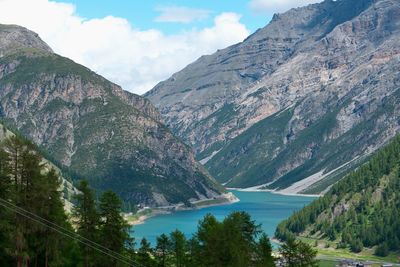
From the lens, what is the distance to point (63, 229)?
68.4 meters

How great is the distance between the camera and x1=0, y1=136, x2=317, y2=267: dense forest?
6216 cm

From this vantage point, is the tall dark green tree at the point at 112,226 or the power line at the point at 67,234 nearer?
the power line at the point at 67,234

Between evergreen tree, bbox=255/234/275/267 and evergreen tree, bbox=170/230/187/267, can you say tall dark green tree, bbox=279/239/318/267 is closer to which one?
evergreen tree, bbox=255/234/275/267

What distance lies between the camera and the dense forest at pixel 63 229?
204 ft

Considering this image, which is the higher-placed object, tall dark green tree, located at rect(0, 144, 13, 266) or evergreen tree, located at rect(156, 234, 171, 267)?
tall dark green tree, located at rect(0, 144, 13, 266)

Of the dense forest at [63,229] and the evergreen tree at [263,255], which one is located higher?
the dense forest at [63,229]

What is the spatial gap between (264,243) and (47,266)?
1145 inches

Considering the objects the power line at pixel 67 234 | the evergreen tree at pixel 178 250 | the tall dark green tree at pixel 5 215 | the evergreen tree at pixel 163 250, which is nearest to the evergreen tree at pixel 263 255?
the evergreen tree at pixel 178 250

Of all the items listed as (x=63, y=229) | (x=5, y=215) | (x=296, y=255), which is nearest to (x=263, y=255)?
(x=296, y=255)

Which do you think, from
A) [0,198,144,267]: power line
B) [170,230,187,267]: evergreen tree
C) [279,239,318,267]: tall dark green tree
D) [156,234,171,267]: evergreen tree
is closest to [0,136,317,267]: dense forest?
[0,198,144,267]: power line

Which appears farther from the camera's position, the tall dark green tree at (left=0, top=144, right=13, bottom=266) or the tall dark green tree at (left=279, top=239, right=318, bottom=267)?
the tall dark green tree at (left=279, top=239, right=318, bottom=267)

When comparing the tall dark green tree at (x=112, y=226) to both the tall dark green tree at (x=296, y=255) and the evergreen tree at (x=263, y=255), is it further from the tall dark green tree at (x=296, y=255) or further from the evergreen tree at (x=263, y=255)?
the tall dark green tree at (x=296, y=255)

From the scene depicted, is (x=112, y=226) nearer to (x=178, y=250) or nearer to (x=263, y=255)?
(x=263, y=255)

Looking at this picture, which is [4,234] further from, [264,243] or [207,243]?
[264,243]
